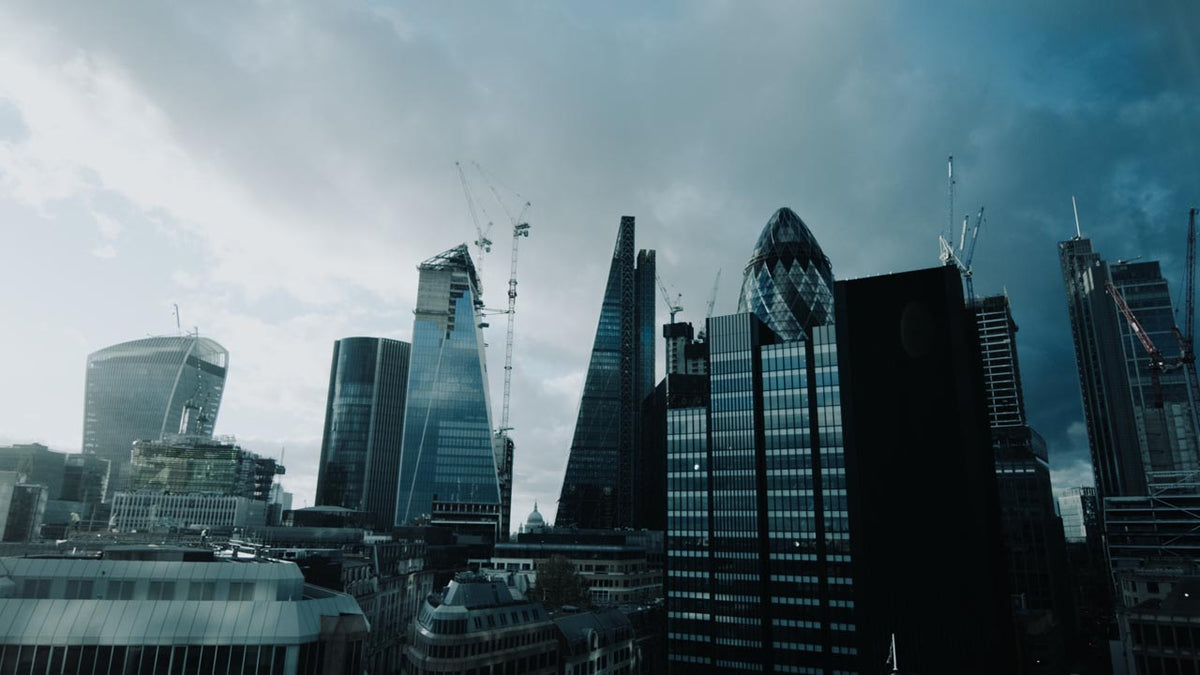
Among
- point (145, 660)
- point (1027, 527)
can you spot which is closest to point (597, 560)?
point (145, 660)

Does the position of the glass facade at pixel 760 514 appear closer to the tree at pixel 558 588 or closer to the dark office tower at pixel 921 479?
the dark office tower at pixel 921 479

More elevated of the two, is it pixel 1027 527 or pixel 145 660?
pixel 1027 527

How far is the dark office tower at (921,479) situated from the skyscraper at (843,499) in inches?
7.8

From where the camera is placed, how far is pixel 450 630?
7050 centimetres

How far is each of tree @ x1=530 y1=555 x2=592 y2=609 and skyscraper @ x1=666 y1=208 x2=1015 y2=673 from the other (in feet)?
59.0

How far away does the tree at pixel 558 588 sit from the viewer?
11694cm

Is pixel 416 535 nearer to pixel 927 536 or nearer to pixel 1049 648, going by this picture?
pixel 927 536

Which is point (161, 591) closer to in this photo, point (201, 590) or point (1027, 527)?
point (201, 590)

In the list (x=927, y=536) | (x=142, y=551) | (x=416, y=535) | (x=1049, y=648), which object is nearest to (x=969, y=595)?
(x=927, y=536)

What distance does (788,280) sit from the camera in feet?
488

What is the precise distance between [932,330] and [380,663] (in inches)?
3889

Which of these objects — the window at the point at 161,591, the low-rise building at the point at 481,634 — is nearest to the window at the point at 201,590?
the window at the point at 161,591

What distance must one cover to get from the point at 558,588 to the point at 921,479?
61.7 metres

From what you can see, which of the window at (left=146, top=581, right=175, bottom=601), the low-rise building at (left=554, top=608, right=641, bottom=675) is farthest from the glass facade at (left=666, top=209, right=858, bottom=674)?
the window at (left=146, top=581, right=175, bottom=601)
